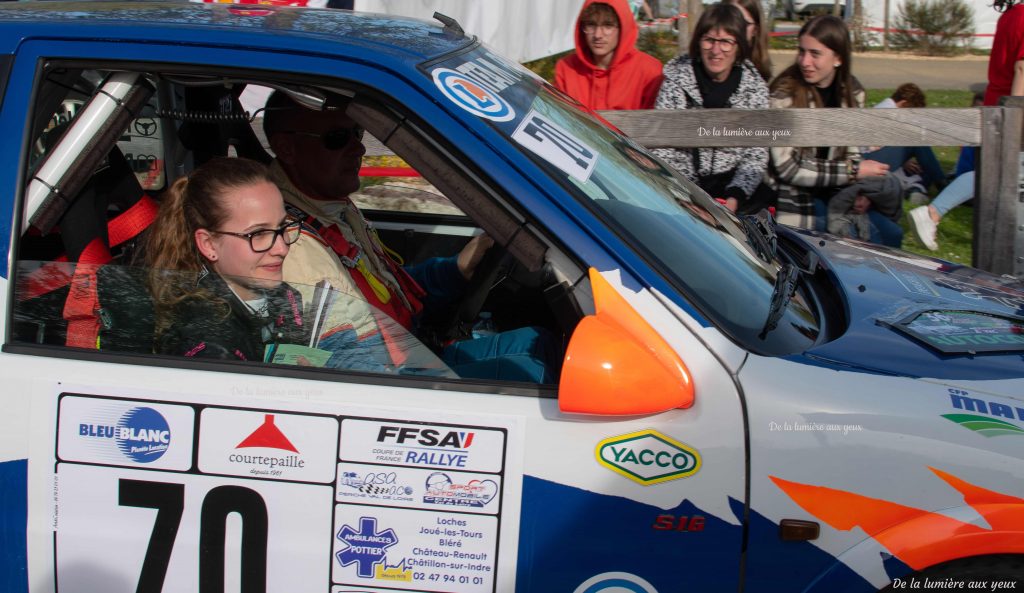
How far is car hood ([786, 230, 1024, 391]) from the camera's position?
1909mm

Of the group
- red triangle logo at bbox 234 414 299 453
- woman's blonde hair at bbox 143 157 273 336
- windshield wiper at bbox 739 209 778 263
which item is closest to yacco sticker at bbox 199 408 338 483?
red triangle logo at bbox 234 414 299 453

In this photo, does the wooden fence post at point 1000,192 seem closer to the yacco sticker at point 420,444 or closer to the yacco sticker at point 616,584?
the yacco sticker at point 616,584

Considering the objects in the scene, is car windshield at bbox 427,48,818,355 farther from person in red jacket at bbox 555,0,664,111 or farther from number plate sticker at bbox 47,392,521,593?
person in red jacket at bbox 555,0,664,111

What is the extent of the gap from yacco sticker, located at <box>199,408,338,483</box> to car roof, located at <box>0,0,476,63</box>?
0.69 meters

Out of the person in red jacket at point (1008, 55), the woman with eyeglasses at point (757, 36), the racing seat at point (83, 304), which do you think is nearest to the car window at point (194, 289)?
the racing seat at point (83, 304)

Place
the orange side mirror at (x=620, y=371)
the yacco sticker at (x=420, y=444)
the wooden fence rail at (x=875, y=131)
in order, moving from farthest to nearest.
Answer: the wooden fence rail at (x=875, y=131)
the yacco sticker at (x=420, y=444)
the orange side mirror at (x=620, y=371)

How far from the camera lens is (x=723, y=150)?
4625 mm

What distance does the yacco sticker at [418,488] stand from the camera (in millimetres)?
1817

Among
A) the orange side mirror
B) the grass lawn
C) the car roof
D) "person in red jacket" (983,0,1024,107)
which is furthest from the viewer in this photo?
the grass lawn

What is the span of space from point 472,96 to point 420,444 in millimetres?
668

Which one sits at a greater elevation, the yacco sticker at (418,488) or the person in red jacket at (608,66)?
the person in red jacket at (608,66)

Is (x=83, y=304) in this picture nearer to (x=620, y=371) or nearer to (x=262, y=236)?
(x=262, y=236)

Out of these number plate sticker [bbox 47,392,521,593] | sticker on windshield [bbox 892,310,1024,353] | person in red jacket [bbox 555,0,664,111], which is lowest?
number plate sticker [bbox 47,392,521,593]

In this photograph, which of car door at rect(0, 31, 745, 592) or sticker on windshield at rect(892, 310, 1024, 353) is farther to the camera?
sticker on windshield at rect(892, 310, 1024, 353)
